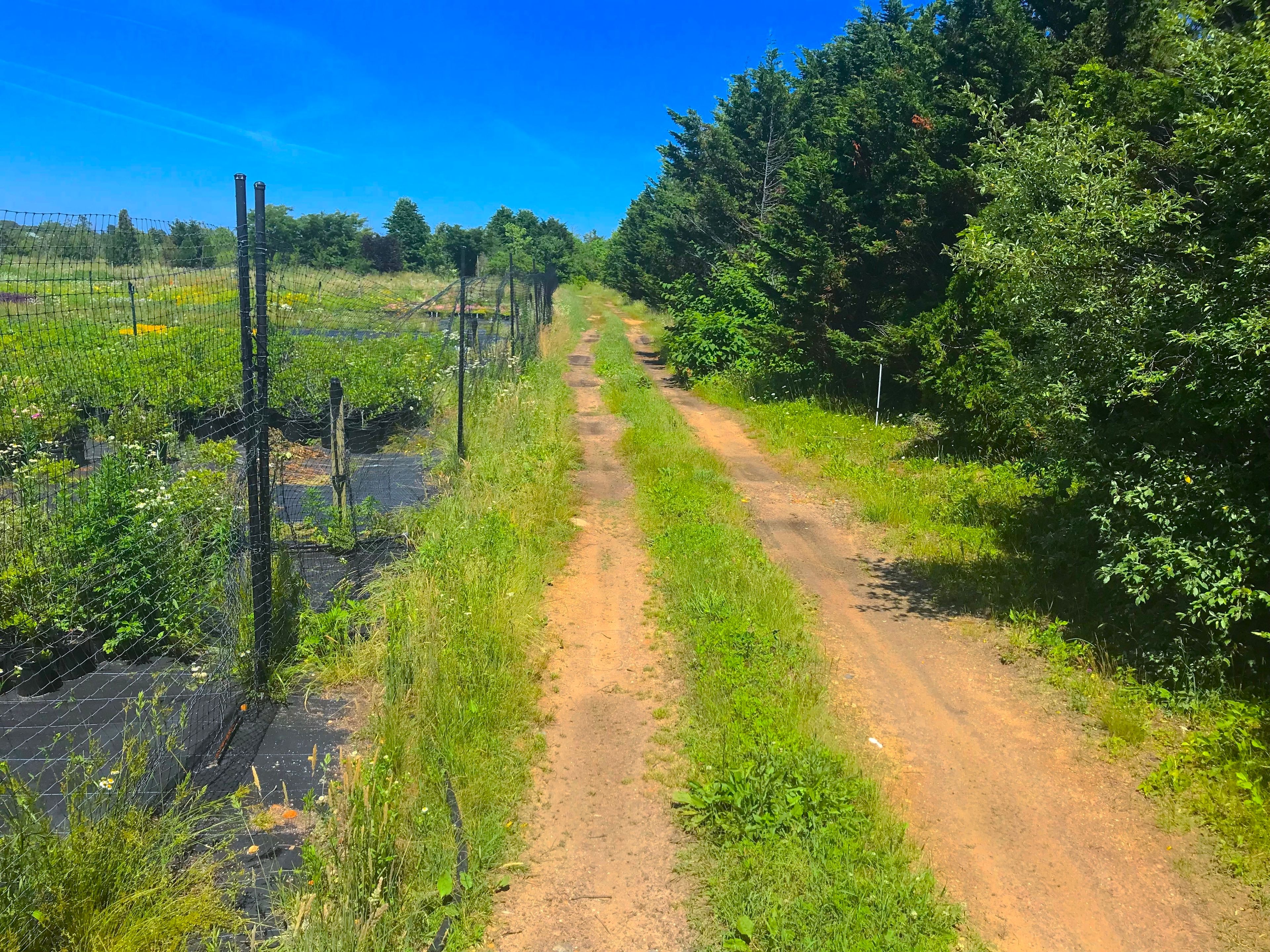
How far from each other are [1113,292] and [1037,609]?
2.38m

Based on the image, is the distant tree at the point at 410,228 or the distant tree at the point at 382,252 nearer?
the distant tree at the point at 382,252

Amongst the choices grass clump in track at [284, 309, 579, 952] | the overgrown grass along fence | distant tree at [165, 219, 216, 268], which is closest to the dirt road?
grass clump in track at [284, 309, 579, 952]

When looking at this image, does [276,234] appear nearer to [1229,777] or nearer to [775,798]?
[775,798]

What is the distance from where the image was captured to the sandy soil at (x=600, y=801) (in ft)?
12.2

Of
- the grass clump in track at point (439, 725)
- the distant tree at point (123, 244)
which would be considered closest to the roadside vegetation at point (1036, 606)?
the grass clump in track at point (439, 725)

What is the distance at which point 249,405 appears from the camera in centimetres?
503

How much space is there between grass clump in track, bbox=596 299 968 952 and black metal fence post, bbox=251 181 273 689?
2.55 m

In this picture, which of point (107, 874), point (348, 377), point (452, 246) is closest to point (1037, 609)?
point (107, 874)

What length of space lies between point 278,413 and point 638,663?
8134 millimetres

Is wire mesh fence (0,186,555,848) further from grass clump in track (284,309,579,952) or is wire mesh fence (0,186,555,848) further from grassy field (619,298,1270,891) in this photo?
grassy field (619,298,1270,891)

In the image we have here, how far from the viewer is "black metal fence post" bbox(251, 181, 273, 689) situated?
495 cm

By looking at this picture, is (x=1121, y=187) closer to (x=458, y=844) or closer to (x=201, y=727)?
(x=458, y=844)

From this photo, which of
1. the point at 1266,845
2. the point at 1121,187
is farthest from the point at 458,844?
the point at 1121,187

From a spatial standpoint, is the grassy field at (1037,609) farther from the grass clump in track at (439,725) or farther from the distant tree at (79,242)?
the distant tree at (79,242)
